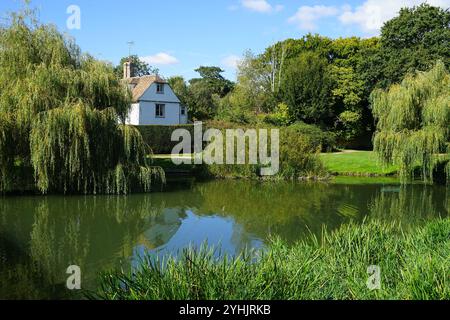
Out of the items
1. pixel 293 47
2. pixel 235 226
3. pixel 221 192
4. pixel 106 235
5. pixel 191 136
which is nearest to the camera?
pixel 106 235

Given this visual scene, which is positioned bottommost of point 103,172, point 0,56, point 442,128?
point 103,172

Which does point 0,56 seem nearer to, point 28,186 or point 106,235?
point 28,186

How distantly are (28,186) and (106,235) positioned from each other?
242 inches

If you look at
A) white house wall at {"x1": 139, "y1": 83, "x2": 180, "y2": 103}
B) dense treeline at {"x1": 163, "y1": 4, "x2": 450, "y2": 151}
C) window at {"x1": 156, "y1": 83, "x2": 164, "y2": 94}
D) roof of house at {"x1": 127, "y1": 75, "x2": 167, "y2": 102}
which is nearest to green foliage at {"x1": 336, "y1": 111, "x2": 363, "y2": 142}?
dense treeline at {"x1": 163, "y1": 4, "x2": 450, "y2": 151}

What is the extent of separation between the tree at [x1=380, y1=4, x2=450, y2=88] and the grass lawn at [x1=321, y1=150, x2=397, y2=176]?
6497mm

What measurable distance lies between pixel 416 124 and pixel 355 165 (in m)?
5.33

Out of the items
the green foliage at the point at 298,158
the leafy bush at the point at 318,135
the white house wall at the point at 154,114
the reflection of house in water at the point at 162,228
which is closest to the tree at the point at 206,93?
the white house wall at the point at 154,114

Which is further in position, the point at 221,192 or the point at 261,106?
the point at 261,106

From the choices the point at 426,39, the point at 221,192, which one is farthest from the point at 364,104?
the point at 221,192

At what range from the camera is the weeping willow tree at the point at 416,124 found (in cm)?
1898

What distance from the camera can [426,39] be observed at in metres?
29.5

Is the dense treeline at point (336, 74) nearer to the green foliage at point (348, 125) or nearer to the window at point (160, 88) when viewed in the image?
the green foliage at point (348, 125)

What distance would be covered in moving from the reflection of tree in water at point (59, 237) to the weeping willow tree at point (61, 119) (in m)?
0.82

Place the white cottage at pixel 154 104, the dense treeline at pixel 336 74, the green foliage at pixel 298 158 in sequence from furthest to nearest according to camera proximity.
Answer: the white cottage at pixel 154 104
the dense treeline at pixel 336 74
the green foliage at pixel 298 158
